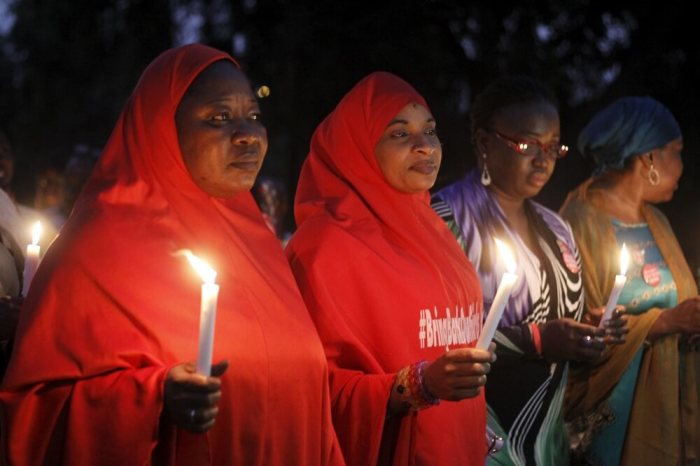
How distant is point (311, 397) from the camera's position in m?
3.21

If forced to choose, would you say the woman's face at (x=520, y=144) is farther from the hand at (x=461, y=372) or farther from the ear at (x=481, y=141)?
the hand at (x=461, y=372)

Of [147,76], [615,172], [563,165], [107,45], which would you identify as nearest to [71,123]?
[107,45]

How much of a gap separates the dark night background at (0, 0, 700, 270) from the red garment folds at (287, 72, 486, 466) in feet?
14.0

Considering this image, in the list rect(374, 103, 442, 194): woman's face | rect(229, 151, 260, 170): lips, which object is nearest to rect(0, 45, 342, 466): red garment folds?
rect(229, 151, 260, 170): lips

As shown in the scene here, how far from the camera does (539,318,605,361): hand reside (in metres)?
4.27

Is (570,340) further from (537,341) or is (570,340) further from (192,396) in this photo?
(192,396)

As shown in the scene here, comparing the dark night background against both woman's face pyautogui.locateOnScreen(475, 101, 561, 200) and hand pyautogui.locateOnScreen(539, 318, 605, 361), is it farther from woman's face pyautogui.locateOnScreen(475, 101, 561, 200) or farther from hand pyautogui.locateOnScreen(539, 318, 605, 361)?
hand pyautogui.locateOnScreen(539, 318, 605, 361)

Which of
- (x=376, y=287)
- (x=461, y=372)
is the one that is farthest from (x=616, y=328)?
(x=461, y=372)

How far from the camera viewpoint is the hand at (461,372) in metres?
2.86

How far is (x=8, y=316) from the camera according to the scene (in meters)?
3.34

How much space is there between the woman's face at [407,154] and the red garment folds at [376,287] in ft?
0.12

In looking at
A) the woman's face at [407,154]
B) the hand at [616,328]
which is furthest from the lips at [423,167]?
the hand at [616,328]

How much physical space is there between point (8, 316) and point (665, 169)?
144 inches

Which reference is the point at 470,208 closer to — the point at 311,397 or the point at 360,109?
the point at 360,109
